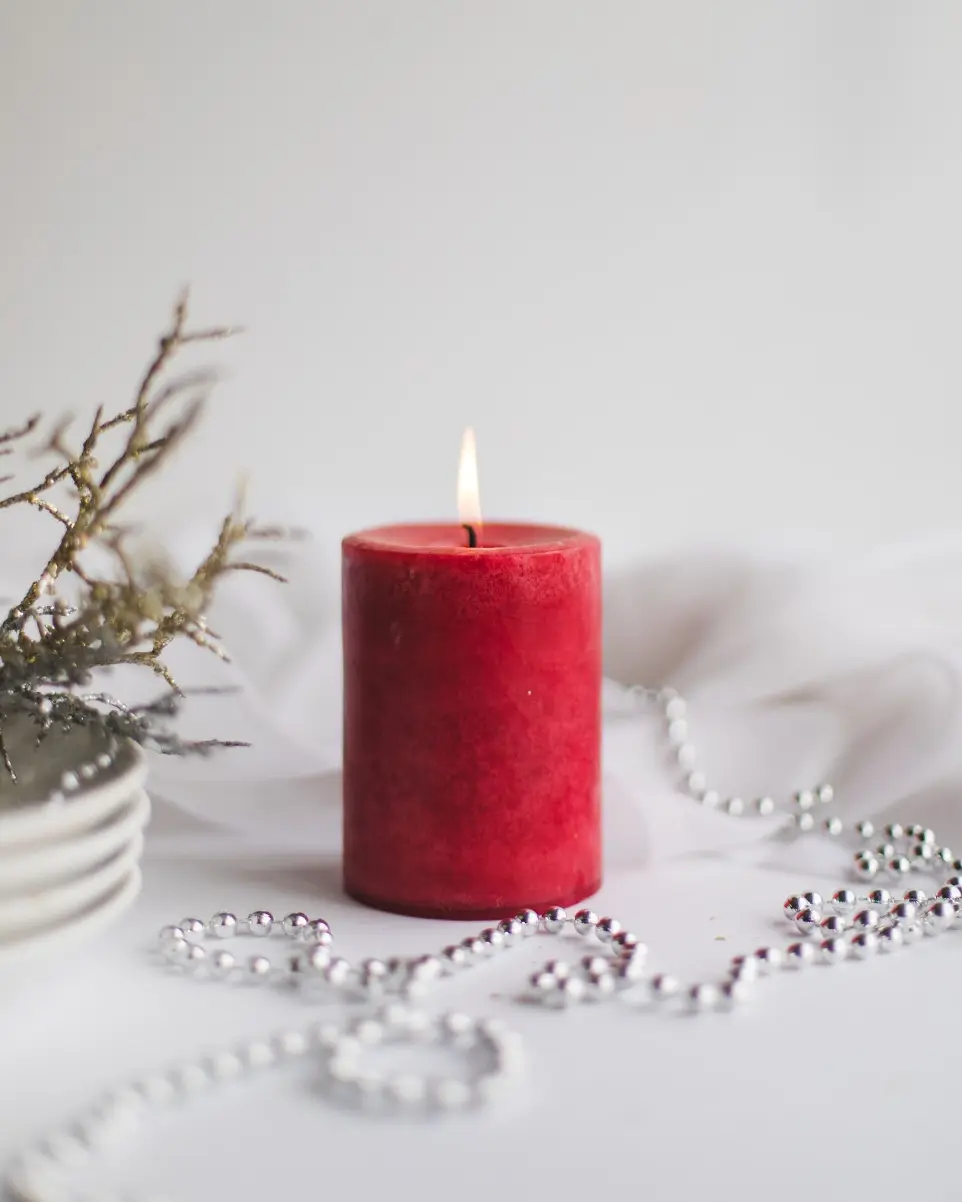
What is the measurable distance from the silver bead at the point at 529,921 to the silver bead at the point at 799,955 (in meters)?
0.10

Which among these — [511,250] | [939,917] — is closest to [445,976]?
[939,917]

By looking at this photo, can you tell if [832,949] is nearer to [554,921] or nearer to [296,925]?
[554,921]

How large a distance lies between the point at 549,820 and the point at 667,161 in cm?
59

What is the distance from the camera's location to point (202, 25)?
3.59 ft

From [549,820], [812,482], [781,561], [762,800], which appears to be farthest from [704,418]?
[549,820]

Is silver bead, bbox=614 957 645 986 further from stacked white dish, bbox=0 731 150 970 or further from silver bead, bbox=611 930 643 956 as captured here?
stacked white dish, bbox=0 731 150 970

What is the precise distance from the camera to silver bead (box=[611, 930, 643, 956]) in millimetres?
626

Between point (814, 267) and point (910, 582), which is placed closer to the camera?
point (910, 582)

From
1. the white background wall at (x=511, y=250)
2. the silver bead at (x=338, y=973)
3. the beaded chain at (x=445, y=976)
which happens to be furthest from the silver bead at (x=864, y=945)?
the white background wall at (x=511, y=250)

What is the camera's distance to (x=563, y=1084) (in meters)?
0.52

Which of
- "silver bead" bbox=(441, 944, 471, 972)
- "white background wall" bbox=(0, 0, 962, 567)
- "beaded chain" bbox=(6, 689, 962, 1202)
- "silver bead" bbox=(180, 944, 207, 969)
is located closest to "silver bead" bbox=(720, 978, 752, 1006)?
"beaded chain" bbox=(6, 689, 962, 1202)

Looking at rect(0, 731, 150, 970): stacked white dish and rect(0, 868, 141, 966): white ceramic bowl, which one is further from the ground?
rect(0, 731, 150, 970): stacked white dish

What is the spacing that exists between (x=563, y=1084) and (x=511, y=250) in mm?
722

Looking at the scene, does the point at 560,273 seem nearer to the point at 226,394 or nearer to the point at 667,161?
the point at 667,161
